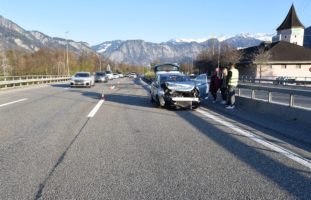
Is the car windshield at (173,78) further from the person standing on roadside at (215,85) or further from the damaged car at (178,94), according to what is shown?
the person standing on roadside at (215,85)

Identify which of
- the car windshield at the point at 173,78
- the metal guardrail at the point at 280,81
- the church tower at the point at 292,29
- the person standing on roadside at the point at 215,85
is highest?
the church tower at the point at 292,29

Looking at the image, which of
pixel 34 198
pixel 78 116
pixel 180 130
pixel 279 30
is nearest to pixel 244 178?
pixel 34 198

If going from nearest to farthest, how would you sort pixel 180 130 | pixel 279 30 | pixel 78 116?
pixel 180 130
pixel 78 116
pixel 279 30

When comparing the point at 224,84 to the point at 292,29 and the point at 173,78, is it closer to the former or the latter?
the point at 173,78

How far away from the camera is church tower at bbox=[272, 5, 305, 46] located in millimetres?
88625

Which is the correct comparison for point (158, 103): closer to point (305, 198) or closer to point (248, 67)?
point (305, 198)

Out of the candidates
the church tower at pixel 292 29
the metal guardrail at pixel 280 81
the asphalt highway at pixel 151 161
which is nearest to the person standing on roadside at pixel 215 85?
the asphalt highway at pixel 151 161

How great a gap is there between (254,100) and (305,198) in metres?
9.75

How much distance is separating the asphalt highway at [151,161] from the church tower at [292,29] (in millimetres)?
85193

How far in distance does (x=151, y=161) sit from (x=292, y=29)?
3591 inches

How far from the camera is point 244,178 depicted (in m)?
5.12

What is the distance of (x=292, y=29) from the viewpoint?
8825 centimetres

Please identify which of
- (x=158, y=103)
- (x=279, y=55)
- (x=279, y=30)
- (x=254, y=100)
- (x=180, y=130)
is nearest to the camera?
(x=180, y=130)

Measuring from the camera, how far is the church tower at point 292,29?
88625 millimetres
